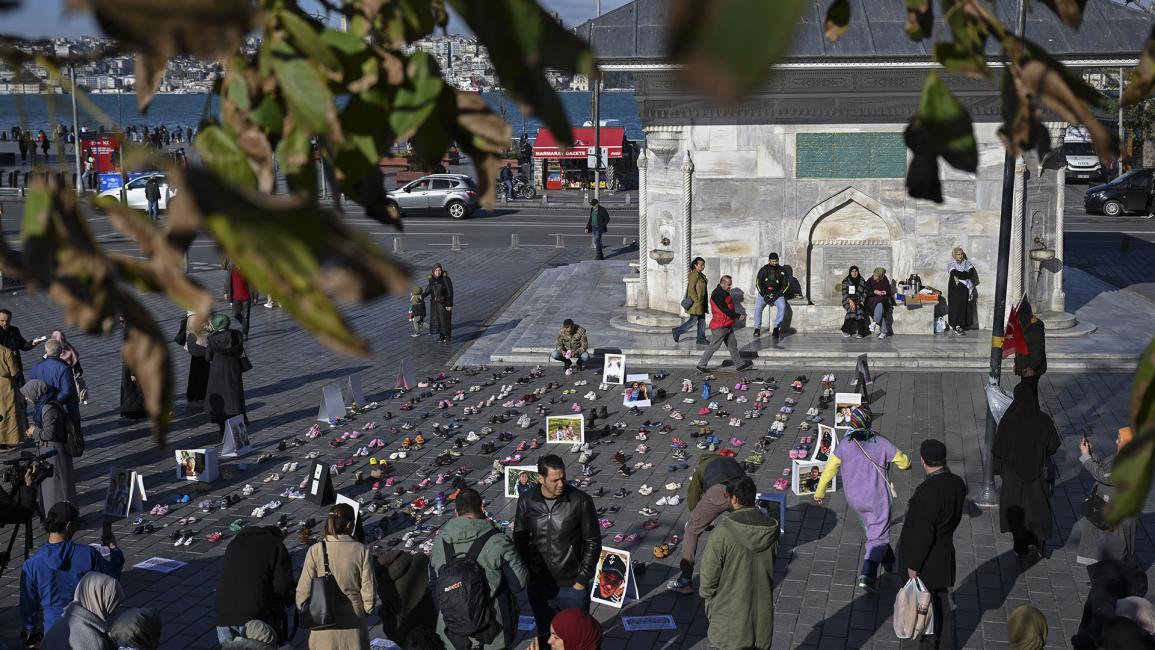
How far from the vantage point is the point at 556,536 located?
28.9 feet

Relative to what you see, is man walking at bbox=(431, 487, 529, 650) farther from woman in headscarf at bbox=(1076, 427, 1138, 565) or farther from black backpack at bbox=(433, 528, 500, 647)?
woman in headscarf at bbox=(1076, 427, 1138, 565)

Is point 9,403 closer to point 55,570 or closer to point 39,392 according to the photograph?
point 39,392

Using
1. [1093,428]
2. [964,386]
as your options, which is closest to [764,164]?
[964,386]

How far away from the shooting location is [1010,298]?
2128 cm

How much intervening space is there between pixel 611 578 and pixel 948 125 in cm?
821

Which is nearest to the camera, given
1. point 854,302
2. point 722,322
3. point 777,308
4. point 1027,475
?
point 1027,475

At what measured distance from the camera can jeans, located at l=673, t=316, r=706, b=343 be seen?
20.8 meters

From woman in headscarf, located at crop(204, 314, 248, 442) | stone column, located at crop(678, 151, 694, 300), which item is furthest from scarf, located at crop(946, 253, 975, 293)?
woman in headscarf, located at crop(204, 314, 248, 442)

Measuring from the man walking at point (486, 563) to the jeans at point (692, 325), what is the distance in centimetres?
1271

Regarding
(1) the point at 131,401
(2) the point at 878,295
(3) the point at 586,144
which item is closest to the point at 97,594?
(1) the point at 131,401

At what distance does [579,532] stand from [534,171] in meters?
45.9

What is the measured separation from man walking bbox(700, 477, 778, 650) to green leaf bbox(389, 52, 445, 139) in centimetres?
605

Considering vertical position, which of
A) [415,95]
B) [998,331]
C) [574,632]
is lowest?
[574,632]

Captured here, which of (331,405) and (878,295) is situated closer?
(331,405)
